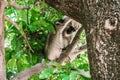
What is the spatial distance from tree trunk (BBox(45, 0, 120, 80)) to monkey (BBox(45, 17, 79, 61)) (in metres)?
1.00

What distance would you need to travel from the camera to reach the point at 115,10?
1.10 m

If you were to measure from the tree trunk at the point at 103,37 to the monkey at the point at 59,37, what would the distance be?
3.29ft

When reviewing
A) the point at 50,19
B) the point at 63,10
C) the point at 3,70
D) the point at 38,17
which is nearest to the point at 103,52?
the point at 63,10

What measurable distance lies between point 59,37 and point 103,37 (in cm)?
130

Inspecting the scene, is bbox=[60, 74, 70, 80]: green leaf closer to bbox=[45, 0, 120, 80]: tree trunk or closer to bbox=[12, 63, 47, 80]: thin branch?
bbox=[45, 0, 120, 80]: tree trunk

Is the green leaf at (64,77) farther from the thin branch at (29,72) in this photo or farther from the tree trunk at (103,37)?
the thin branch at (29,72)

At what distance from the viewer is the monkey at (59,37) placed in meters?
2.21

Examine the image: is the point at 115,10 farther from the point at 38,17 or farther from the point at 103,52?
the point at 38,17

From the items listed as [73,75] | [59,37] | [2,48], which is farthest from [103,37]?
[59,37]

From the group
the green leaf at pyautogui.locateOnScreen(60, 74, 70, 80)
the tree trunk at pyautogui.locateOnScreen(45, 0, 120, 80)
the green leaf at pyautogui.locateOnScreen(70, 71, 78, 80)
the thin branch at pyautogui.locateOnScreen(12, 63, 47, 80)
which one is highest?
the tree trunk at pyautogui.locateOnScreen(45, 0, 120, 80)

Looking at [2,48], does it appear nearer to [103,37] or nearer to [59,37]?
[103,37]

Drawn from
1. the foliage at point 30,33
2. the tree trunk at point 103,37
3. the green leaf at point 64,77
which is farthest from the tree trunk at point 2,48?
the tree trunk at point 103,37

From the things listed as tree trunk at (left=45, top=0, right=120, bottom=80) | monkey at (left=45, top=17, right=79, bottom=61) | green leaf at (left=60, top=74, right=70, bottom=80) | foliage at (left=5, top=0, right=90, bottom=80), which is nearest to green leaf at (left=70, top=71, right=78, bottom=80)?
green leaf at (left=60, top=74, right=70, bottom=80)

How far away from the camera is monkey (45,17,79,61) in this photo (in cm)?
221
